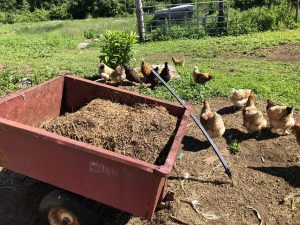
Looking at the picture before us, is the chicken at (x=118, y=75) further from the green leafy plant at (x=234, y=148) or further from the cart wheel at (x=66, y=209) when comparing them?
the cart wheel at (x=66, y=209)

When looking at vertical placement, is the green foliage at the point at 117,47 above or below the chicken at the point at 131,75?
above

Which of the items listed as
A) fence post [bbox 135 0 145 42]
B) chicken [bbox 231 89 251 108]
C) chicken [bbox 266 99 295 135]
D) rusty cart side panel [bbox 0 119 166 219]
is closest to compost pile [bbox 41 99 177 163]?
rusty cart side panel [bbox 0 119 166 219]

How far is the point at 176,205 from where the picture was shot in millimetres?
4758

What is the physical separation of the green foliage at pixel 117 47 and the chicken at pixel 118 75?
964 millimetres

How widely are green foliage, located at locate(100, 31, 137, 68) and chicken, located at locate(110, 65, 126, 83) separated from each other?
96cm

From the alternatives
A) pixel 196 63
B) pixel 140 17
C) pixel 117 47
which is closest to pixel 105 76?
pixel 117 47

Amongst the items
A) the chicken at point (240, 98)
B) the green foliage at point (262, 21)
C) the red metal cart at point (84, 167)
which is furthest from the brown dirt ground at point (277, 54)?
the red metal cart at point (84, 167)

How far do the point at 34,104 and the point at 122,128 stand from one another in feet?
4.34

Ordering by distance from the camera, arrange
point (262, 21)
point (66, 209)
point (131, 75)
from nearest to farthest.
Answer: point (66, 209)
point (131, 75)
point (262, 21)

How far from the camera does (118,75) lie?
812 cm

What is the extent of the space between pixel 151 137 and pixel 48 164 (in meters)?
1.24

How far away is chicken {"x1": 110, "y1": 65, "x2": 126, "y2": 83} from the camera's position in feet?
26.6

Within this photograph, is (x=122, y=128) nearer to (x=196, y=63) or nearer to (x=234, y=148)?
(x=234, y=148)

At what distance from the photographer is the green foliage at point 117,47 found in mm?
8961
